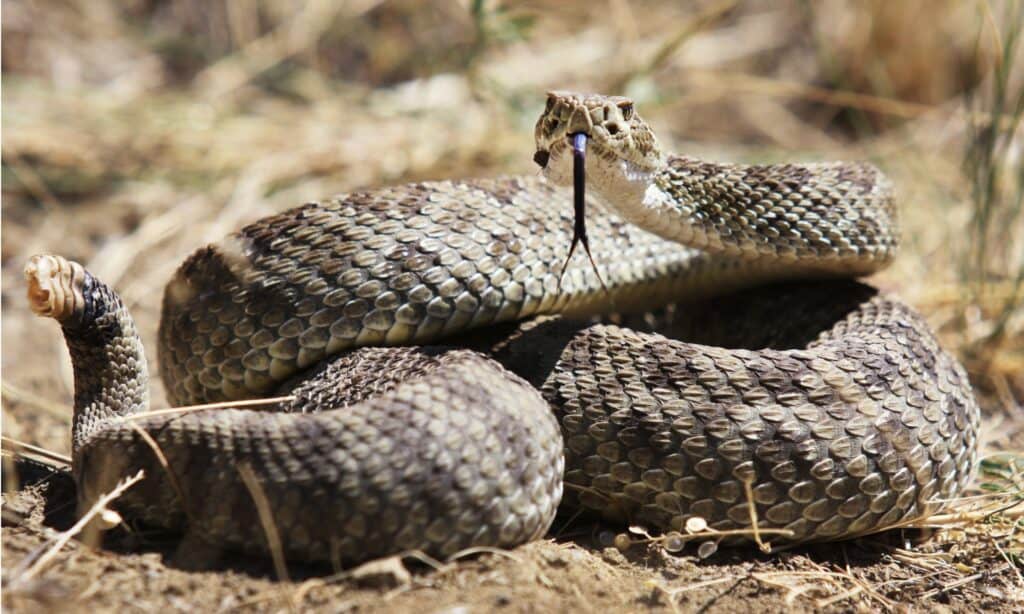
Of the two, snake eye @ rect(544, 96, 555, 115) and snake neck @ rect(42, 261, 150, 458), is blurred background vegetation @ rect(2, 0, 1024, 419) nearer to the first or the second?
snake neck @ rect(42, 261, 150, 458)

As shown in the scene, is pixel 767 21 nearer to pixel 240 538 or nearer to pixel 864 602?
pixel 864 602

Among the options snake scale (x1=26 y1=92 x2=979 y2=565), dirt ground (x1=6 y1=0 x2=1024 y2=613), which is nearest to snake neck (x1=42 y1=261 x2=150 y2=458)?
snake scale (x1=26 y1=92 x2=979 y2=565)

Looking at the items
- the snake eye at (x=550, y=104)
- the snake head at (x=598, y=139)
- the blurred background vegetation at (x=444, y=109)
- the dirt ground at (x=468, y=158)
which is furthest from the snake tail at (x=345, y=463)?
the blurred background vegetation at (x=444, y=109)

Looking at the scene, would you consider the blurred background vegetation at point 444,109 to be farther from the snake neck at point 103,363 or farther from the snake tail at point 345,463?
the snake tail at point 345,463

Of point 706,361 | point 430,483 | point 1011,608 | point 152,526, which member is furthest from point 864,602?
point 152,526

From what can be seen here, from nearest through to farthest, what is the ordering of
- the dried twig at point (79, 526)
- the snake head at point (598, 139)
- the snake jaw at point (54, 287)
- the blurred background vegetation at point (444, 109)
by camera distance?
the dried twig at point (79, 526) < the snake jaw at point (54, 287) < the snake head at point (598, 139) < the blurred background vegetation at point (444, 109)

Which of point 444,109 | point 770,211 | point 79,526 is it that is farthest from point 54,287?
point 444,109
